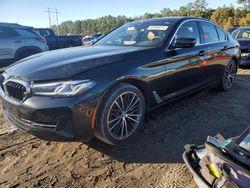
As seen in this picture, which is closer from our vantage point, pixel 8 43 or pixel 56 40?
pixel 8 43

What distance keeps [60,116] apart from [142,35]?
2.09 m

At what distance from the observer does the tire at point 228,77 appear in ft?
18.8

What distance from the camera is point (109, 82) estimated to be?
3.00m

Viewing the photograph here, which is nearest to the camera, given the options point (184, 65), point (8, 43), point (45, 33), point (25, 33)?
point (184, 65)

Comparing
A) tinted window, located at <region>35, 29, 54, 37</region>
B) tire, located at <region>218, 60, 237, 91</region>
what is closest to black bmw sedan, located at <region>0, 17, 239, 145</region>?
tire, located at <region>218, 60, 237, 91</region>

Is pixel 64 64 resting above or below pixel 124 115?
above

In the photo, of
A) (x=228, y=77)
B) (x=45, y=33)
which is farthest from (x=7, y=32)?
(x=228, y=77)

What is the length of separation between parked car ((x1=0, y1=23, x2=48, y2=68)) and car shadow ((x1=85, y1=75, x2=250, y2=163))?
637cm

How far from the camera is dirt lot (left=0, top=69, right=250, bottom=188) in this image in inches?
108

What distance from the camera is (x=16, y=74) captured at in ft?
10.3

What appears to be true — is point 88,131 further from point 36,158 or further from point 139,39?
point 139,39

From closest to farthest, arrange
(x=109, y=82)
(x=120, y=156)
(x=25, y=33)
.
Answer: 1. (x=109, y=82)
2. (x=120, y=156)
3. (x=25, y=33)

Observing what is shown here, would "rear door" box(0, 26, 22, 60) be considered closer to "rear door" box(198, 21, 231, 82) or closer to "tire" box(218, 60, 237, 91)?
"rear door" box(198, 21, 231, 82)

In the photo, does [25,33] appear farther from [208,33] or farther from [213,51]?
[213,51]
